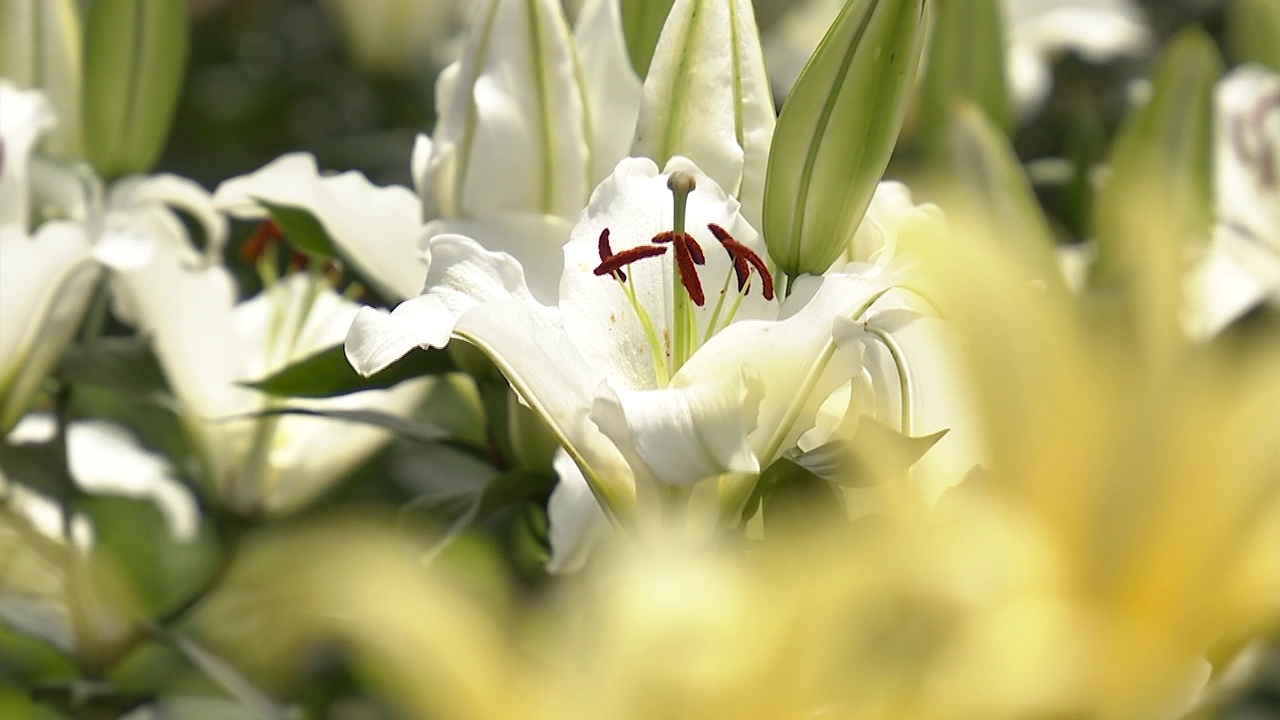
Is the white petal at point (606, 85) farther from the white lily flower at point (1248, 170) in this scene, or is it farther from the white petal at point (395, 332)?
the white lily flower at point (1248, 170)

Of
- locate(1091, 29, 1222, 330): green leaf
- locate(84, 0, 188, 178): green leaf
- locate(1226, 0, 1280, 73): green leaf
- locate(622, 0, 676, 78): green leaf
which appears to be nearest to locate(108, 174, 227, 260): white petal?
locate(84, 0, 188, 178): green leaf

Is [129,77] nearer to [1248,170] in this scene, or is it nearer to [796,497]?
[796,497]

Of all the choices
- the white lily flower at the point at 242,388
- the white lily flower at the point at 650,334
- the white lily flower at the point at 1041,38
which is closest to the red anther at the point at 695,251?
the white lily flower at the point at 650,334

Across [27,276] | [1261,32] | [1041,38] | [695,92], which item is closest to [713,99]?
[695,92]

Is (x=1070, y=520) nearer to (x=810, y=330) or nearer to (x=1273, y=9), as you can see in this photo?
(x=810, y=330)

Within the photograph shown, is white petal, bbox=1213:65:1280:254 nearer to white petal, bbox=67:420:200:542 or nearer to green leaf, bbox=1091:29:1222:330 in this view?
green leaf, bbox=1091:29:1222:330

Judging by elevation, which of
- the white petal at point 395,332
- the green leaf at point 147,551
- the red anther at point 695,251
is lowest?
the green leaf at point 147,551
